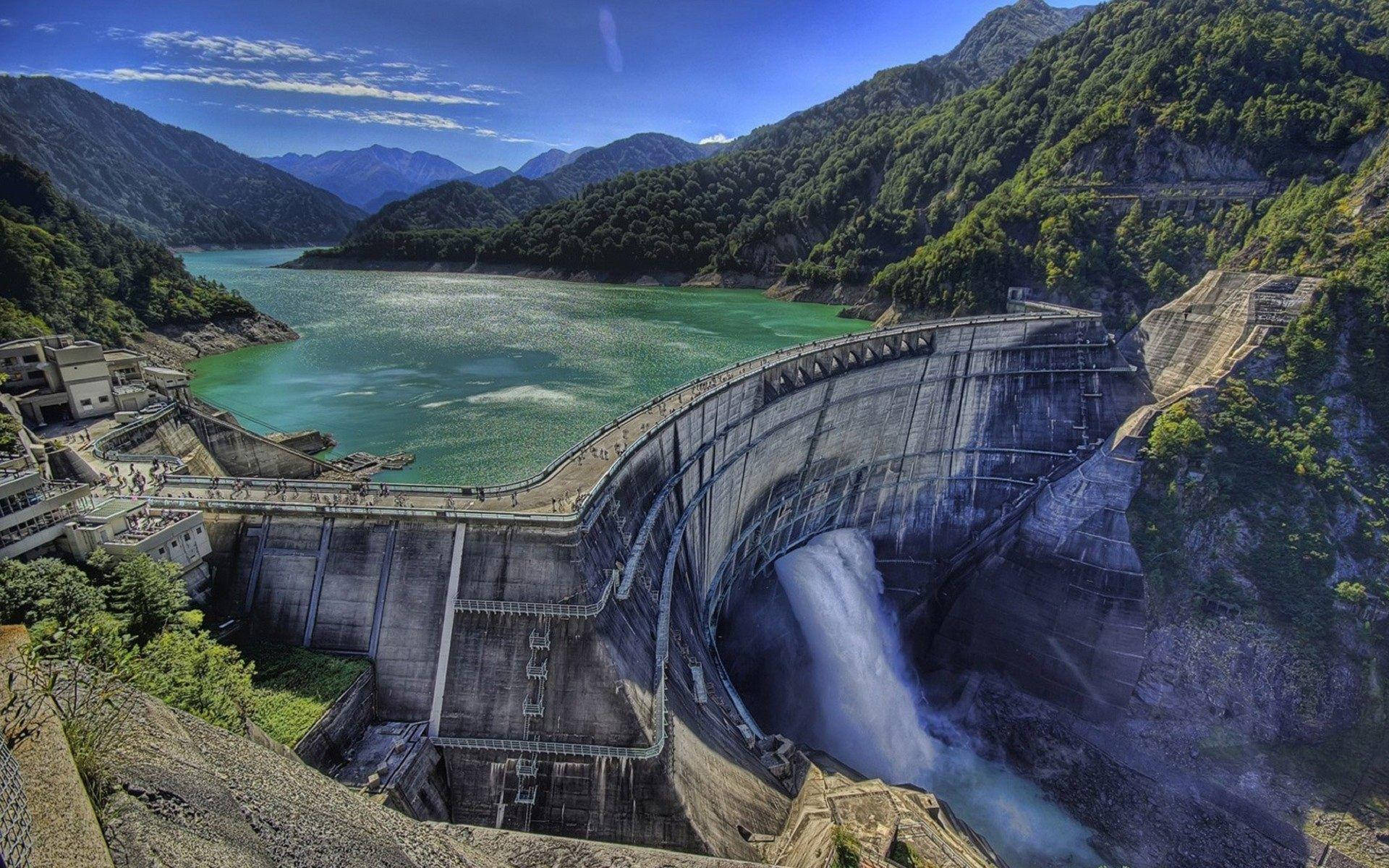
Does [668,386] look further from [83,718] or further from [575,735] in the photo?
[83,718]

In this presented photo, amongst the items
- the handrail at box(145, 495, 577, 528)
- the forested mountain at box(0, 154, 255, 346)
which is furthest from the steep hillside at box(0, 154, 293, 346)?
the handrail at box(145, 495, 577, 528)

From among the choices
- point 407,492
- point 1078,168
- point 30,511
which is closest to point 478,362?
point 407,492

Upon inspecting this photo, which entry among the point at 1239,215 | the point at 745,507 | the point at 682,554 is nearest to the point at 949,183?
the point at 1239,215

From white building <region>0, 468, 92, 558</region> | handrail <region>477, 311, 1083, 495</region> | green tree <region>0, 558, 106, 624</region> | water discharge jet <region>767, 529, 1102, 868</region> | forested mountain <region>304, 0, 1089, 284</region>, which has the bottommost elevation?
water discharge jet <region>767, 529, 1102, 868</region>

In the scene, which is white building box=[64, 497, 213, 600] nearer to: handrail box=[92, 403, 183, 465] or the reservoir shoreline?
handrail box=[92, 403, 183, 465]

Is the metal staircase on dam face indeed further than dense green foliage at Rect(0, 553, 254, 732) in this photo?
Yes

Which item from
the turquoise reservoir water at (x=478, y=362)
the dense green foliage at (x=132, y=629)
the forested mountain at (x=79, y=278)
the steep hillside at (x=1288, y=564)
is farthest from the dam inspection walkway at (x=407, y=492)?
the forested mountain at (x=79, y=278)

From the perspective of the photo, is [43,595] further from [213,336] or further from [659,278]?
[659,278]

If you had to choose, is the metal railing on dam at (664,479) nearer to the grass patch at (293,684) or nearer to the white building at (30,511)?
the grass patch at (293,684)
